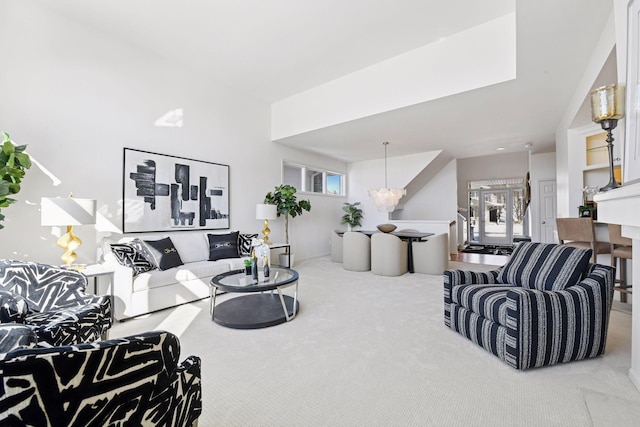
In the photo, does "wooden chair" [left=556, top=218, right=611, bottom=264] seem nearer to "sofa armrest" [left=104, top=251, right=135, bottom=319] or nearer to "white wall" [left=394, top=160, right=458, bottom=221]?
"sofa armrest" [left=104, top=251, right=135, bottom=319]

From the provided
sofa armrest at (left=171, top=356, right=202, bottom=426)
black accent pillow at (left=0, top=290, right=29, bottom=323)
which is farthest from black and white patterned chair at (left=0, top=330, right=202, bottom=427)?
black accent pillow at (left=0, top=290, right=29, bottom=323)

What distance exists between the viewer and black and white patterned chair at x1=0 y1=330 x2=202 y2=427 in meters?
0.65

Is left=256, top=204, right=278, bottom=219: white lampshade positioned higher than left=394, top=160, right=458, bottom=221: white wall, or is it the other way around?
left=394, top=160, right=458, bottom=221: white wall

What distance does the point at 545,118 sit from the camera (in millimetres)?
4809

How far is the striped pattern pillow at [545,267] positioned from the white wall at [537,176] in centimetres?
539

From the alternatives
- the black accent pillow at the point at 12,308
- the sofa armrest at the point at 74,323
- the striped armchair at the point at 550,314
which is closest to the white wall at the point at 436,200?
the striped armchair at the point at 550,314

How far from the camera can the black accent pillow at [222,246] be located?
4.36 m

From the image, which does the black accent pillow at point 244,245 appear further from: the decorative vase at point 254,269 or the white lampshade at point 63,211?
the white lampshade at point 63,211

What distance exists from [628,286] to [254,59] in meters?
5.50

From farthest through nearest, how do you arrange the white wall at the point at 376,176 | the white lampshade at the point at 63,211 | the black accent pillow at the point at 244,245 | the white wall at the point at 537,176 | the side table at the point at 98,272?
the white wall at the point at 376,176, the white wall at the point at 537,176, the black accent pillow at the point at 244,245, the side table at the point at 98,272, the white lampshade at the point at 63,211

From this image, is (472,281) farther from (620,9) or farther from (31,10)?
(31,10)

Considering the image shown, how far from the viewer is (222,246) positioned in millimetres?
4441

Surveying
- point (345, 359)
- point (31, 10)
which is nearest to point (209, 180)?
point (31, 10)

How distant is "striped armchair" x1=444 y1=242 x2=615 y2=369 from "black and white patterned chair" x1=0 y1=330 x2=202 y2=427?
210cm
